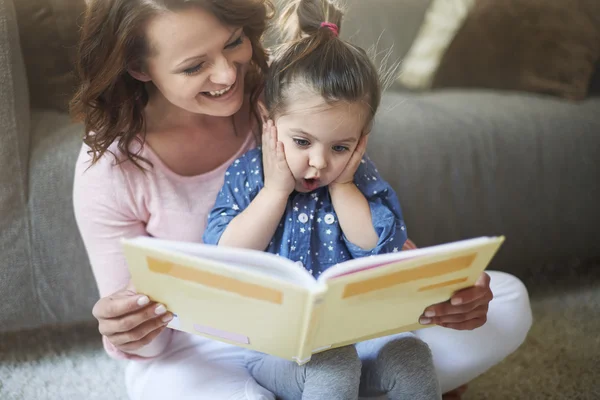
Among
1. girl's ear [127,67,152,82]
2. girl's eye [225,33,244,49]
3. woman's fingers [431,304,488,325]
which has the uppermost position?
girl's eye [225,33,244,49]

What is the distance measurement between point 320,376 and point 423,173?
73 centimetres

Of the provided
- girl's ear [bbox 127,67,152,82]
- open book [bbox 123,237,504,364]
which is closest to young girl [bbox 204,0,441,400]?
open book [bbox 123,237,504,364]

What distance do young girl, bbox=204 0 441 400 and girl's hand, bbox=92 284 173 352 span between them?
169 millimetres

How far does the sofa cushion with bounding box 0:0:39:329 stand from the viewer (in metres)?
1.26

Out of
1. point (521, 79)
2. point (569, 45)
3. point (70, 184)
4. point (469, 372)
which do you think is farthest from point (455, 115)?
point (70, 184)

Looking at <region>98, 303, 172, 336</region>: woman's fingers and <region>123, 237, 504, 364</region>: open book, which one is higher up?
<region>123, 237, 504, 364</region>: open book

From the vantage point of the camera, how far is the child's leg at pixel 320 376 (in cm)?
97

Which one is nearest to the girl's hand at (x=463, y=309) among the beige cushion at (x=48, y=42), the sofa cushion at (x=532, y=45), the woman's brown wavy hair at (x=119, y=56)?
the woman's brown wavy hair at (x=119, y=56)

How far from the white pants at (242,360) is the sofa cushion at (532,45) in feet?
2.57

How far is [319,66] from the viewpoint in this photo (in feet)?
3.33

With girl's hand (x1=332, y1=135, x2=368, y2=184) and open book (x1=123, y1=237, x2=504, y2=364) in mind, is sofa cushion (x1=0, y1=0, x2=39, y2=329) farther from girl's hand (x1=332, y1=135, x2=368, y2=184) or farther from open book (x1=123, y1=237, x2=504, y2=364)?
girl's hand (x1=332, y1=135, x2=368, y2=184)

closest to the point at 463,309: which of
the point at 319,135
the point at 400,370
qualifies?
the point at 400,370

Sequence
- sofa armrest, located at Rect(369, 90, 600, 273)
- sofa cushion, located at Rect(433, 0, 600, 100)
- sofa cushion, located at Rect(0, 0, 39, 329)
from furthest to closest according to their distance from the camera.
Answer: sofa cushion, located at Rect(433, 0, 600, 100) < sofa armrest, located at Rect(369, 90, 600, 273) < sofa cushion, located at Rect(0, 0, 39, 329)

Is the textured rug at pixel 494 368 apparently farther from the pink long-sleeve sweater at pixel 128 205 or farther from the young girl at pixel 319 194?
the young girl at pixel 319 194
